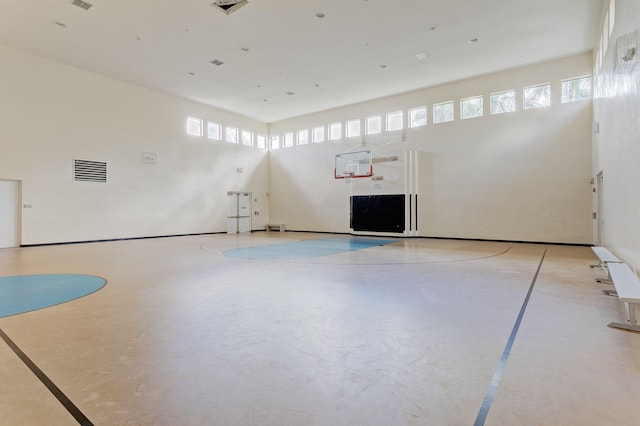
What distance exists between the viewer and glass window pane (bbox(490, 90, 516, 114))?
10664 mm

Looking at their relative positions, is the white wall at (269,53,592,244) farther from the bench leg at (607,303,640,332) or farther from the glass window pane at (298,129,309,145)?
the bench leg at (607,303,640,332)

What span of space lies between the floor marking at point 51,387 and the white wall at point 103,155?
8975 millimetres

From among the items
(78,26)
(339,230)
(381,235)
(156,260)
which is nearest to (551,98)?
(381,235)

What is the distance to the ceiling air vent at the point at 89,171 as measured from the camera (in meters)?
10.4

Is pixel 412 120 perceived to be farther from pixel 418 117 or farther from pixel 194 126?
pixel 194 126

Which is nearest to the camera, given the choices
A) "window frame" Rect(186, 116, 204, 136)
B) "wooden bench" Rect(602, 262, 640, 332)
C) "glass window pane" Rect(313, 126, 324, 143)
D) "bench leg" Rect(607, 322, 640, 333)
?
"wooden bench" Rect(602, 262, 640, 332)

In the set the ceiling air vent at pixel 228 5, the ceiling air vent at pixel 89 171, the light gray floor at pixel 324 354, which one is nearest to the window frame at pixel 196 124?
the ceiling air vent at pixel 89 171

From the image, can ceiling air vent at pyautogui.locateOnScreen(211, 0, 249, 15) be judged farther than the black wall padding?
No

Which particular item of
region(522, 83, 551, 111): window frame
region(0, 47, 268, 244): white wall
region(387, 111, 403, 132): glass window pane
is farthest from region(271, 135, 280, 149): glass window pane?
region(522, 83, 551, 111): window frame

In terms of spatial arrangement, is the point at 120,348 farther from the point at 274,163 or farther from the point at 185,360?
the point at 274,163

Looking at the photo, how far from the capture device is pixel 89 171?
1065 cm

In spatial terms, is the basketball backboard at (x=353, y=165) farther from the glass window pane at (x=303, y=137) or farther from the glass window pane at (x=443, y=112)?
the glass window pane at (x=443, y=112)

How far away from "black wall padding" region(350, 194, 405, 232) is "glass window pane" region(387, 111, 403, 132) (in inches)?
104

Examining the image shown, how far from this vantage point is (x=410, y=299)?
402 centimetres
